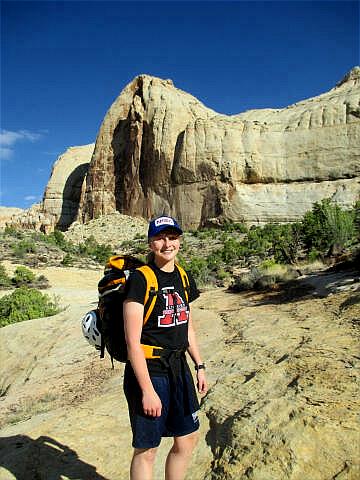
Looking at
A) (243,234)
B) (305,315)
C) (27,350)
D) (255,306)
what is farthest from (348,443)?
(243,234)

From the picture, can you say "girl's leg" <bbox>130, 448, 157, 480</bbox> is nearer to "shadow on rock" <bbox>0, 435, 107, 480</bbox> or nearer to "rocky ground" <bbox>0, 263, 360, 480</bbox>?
"rocky ground" <bbox>0, 263, 360, 480</bbox>

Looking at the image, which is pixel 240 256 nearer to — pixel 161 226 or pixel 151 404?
pixel 161 226

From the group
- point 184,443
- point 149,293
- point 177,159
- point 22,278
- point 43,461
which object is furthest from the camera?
point 177,159

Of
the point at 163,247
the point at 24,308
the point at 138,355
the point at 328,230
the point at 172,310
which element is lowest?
the point at 24,308

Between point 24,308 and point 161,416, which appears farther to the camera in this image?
point 24,308

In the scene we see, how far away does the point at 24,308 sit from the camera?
447 inches

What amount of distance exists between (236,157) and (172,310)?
119 feet

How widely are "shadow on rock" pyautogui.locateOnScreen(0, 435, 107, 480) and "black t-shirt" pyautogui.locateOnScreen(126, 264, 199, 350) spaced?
1472 millimetres

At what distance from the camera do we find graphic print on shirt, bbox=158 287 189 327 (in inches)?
93.4

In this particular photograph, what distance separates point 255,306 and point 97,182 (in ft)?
136

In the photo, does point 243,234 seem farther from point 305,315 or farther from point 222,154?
point 305,315

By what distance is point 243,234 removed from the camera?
32906 mm

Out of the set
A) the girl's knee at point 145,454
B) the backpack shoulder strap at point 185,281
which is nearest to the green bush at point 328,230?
the backpack shoulder strap at point 185,281

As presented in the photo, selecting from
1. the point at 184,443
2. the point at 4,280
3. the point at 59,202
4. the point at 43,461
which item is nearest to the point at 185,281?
the point at 184,443
